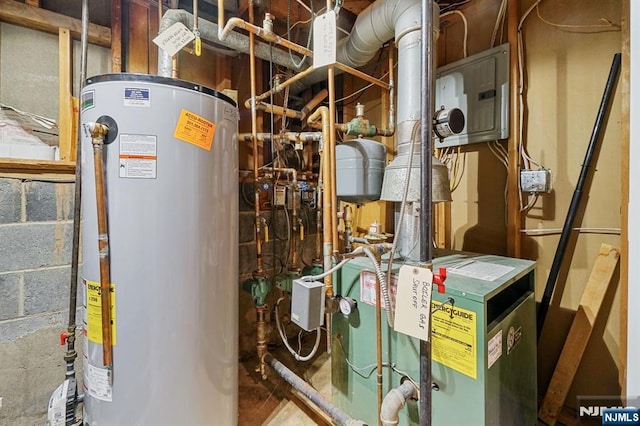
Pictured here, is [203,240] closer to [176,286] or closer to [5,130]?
[176,286]

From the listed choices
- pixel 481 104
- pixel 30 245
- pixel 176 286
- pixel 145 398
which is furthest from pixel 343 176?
pixel 30 245

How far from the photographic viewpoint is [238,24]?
1395mm

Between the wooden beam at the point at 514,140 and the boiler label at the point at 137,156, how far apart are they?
1.71 metres

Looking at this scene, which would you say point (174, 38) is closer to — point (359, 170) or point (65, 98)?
point (65, 98)

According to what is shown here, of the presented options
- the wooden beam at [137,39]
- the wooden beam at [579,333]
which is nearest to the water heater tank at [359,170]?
the wooden beam at [579,333]

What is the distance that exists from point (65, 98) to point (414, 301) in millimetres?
1776

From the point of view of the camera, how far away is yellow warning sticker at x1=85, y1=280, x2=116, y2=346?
38.4 inches

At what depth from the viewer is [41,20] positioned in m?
1.34

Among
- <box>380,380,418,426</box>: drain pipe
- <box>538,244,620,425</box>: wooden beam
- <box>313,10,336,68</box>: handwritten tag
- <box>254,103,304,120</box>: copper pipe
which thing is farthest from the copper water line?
<box>538,244,620,425</box>: wooden beam

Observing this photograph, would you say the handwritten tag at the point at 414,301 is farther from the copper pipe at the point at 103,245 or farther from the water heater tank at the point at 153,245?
A: the copper pipe at the point at 103,245

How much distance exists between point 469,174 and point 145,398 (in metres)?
1.95

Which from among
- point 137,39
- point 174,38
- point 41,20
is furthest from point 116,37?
point 174,38

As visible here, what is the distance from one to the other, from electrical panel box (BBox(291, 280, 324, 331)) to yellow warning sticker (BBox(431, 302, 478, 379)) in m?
0.44

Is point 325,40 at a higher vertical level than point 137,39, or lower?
lower
